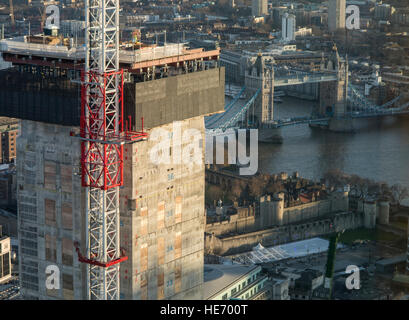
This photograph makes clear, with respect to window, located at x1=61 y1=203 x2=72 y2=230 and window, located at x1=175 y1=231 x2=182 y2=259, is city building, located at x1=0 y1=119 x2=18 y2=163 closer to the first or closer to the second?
window, located at x1=175 y1=231 x2=182 y2=259

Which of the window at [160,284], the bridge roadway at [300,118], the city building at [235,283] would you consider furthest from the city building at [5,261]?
the bridge roadway at [300,118]

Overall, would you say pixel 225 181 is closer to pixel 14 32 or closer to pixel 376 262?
pixel 376 262

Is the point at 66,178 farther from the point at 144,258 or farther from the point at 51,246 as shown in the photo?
the point at 144,258

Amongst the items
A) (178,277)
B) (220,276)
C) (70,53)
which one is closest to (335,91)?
(220,276)

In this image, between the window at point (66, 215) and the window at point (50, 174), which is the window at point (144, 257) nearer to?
the window at point (66, 215)

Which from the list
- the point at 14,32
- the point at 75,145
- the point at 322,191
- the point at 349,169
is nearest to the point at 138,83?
the point at 75,145
